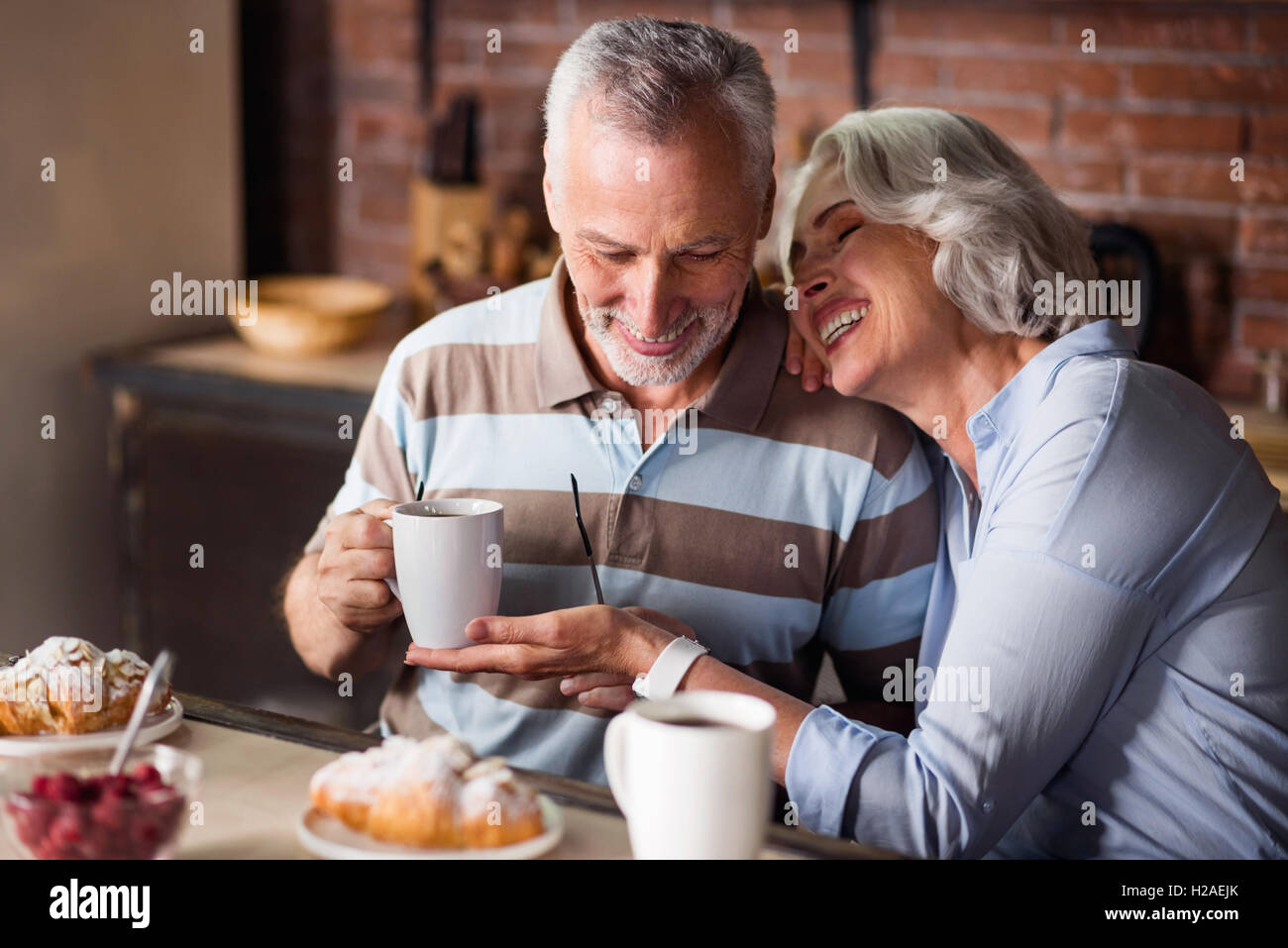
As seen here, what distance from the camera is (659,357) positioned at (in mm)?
1468

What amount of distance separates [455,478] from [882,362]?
0.50 m

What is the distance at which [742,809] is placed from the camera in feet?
2.81

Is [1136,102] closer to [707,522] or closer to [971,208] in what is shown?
[971,208]

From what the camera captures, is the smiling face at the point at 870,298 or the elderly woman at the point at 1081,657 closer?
the elderly woman at the point at 1081,657

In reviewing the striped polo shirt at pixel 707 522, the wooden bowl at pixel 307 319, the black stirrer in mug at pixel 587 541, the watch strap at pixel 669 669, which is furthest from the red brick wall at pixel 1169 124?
the watch strap at pixel 669 669

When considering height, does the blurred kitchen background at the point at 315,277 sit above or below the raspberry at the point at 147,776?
above

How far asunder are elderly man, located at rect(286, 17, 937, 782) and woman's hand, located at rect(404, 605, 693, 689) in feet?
0.78

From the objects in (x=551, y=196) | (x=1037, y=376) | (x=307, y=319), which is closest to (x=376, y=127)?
(x=307, y=319)

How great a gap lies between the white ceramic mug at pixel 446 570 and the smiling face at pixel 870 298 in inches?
18.1

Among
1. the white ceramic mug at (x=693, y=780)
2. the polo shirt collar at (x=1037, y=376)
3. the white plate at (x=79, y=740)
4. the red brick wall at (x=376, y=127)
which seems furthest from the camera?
the red brick wall at (x=376, y=127)

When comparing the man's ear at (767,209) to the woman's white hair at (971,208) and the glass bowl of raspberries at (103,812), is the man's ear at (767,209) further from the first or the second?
the glass bowl of raspberries at (103,812)

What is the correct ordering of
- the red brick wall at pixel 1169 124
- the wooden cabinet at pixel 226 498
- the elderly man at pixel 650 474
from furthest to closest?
the wooden cabinet at pixel 226 498 < the red brick wall at pixel 1169 124 < the elderly man at pixel 650 474

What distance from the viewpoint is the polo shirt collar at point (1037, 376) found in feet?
4.43

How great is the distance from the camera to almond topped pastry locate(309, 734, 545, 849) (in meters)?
0.91
